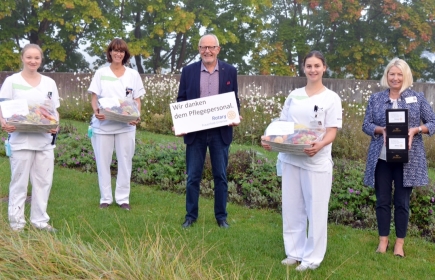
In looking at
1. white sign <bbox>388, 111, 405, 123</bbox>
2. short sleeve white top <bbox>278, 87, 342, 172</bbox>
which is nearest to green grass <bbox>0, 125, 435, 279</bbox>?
short sleeve white top <bbox>278, 87, 342, 172</bbox>

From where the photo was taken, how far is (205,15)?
3316 centimetres

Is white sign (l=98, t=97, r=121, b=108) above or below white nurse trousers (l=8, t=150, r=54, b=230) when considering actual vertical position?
above

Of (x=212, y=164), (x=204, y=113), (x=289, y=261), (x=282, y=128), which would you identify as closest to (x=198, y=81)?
(x=204, y=113)

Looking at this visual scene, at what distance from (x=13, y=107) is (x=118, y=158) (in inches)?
81.3

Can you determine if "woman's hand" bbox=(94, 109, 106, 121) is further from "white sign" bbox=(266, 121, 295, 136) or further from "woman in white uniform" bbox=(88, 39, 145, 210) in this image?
"white sign" bbox=(266, 121, 295, 136)

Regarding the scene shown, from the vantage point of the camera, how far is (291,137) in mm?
5578

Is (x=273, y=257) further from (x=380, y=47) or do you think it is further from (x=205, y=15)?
(x=380, y=47)

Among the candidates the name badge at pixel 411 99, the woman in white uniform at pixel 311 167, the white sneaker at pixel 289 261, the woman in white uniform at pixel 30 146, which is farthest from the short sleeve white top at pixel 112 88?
the name badge at pixel 411 99

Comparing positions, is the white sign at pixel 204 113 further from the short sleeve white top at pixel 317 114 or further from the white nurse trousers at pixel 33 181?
the white nurse trousers at pixel 33 181

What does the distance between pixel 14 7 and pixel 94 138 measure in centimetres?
2326

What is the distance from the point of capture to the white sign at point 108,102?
7.64 m

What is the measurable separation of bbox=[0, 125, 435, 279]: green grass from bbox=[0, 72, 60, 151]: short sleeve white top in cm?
90

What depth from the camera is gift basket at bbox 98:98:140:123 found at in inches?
301

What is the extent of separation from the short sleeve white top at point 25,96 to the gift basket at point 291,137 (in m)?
2.59
